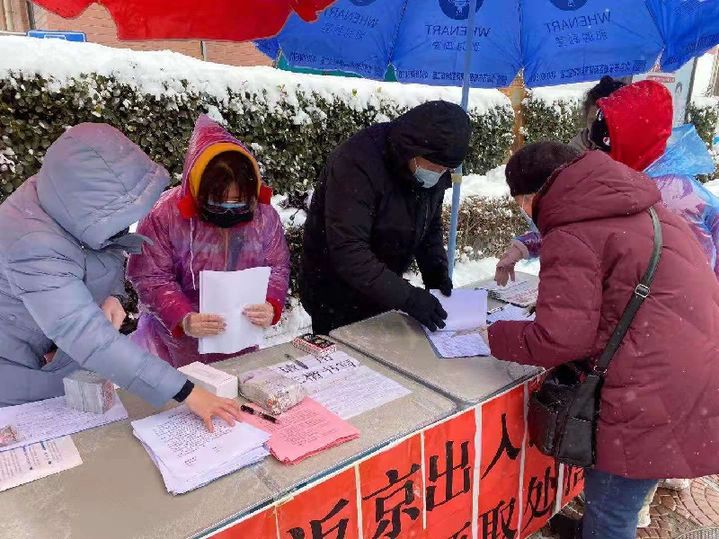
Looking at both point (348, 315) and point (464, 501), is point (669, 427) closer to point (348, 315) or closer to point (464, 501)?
point (464, 501)

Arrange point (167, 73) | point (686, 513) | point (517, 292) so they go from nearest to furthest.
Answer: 1. point (686, 513)
2. point (517, 292)
3. point (167, 73)

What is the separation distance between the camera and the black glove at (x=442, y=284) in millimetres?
2442

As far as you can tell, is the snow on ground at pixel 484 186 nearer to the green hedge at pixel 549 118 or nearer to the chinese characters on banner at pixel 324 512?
the green hedge at pixel 549 118

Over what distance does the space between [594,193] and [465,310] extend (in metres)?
0.90

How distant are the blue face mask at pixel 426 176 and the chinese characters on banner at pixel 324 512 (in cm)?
120

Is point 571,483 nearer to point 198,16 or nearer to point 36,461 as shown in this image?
point 36,461

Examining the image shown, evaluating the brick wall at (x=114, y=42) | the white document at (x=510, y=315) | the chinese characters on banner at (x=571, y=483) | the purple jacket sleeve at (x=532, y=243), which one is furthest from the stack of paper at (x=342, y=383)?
the brick wall at (x=114, y=42)

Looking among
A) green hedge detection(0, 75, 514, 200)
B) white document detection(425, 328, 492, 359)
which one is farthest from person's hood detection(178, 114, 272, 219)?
green hedge detection(0, 75, 514, 200)

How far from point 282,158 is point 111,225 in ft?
10.7

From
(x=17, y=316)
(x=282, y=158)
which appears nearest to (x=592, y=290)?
(x=17, y=316)

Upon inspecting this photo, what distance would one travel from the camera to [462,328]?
2182 mm

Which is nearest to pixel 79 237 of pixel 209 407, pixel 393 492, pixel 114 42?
pixel 209 407

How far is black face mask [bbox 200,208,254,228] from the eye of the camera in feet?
6.44

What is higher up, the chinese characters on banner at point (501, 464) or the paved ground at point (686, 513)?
the chinese characters on banner at point (501, 464)
